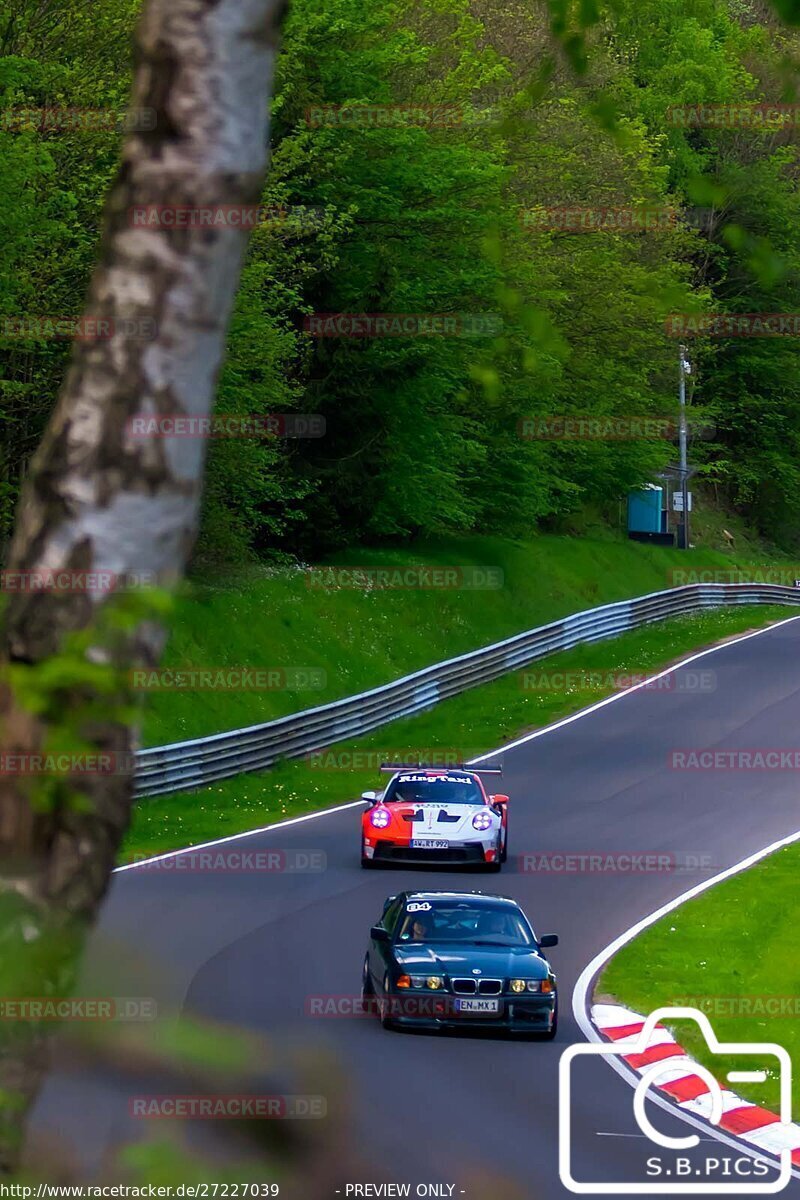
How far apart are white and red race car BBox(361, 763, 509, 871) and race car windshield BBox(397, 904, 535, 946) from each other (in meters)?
8.01

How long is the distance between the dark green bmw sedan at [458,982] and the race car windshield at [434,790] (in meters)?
9.23

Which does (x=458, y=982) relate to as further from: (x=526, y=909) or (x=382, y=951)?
(x=526, y=909)

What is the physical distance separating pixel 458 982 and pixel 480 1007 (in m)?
0.29

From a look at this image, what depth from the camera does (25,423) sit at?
32.6 metres

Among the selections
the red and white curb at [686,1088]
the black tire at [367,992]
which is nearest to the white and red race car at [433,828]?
the red and white curb at [686,1088]

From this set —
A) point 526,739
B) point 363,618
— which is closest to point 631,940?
point 526,739

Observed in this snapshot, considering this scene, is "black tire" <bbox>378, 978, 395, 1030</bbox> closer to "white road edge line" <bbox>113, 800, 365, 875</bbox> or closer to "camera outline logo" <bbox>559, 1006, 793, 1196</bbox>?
"camera outline logo" <bbox>559, 1006, 793, 1196</bbox>

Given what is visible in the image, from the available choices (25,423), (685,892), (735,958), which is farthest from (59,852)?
(25,423)

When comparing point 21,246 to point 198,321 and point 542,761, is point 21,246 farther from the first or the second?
point 198,321

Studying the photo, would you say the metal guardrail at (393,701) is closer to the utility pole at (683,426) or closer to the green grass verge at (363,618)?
the green grass verge at (363,618)

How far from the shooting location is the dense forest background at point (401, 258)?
31.8 meters

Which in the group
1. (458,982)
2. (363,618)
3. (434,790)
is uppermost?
(363,618)

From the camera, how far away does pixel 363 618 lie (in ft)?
141

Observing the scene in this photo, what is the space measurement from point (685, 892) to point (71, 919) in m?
21.1
